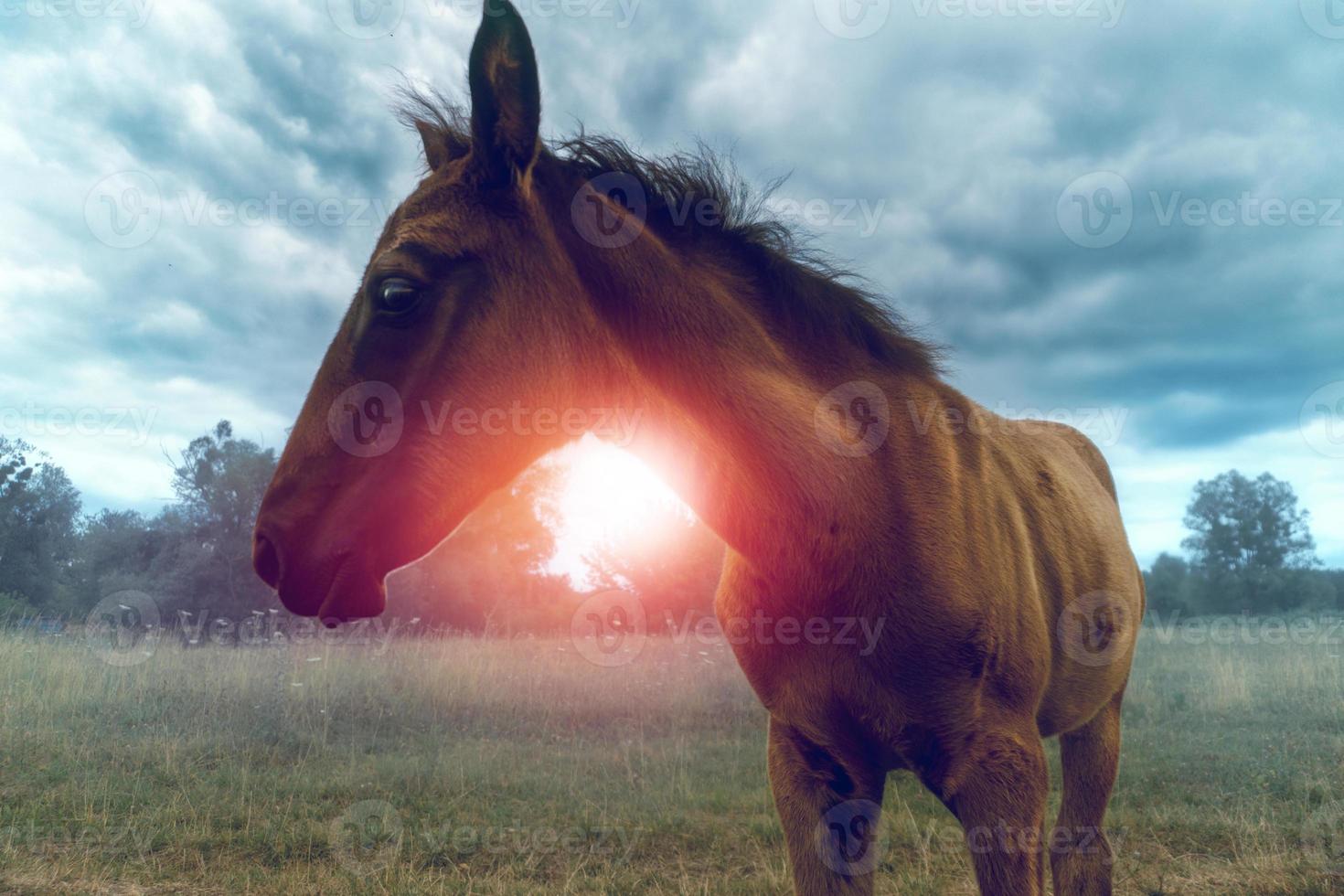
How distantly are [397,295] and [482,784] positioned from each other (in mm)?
5384

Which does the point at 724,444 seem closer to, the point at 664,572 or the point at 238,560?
the point at 664,572

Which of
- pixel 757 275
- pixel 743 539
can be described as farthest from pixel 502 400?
pixel 757 275

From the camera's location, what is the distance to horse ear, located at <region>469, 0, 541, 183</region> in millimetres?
2006

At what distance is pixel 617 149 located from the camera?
2.55 metres

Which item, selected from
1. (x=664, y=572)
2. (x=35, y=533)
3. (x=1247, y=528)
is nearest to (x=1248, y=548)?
(x=1247, y=528)

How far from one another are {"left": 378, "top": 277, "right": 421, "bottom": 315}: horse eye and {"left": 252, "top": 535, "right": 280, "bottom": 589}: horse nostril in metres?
0.70

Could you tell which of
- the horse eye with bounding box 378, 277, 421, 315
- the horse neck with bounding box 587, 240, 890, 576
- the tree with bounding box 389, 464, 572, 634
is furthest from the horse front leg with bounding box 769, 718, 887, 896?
the tree with bounding box 389, 464, 572, 634

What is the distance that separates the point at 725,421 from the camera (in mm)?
2186

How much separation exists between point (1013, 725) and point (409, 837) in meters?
4.35

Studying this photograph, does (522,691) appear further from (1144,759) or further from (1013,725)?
(1013,725)

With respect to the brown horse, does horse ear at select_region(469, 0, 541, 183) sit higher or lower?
higher

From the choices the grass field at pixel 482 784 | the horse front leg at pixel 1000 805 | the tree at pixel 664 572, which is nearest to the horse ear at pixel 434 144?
the horse front leg at pixel 1000 805

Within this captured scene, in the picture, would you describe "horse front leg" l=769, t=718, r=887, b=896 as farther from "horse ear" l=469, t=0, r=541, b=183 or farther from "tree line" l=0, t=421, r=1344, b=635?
"tree line" l=0, t=421, r=1344, b=635

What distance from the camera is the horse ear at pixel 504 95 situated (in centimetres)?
201
